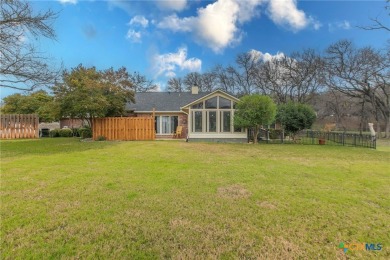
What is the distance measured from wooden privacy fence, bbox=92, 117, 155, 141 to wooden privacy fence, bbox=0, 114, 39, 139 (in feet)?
24.9

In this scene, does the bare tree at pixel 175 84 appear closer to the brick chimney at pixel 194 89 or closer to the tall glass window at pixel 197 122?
the brick chimney at pixel 194 89

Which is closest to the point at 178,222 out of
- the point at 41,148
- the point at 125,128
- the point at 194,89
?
the point at 41,148

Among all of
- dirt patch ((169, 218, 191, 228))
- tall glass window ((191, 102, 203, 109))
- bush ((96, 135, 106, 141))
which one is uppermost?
tall glass window ((191, 102, 203, 109))

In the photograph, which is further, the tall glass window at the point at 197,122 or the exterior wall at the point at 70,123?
the exterior wall at the point at 70,123

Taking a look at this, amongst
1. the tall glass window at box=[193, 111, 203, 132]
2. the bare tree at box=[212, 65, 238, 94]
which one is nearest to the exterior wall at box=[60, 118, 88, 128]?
the tall glass window at box=[193, 111, 203, 132]

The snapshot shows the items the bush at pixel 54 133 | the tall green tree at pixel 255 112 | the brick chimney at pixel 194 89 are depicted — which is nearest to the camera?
the tall green tree at pixel 255 112

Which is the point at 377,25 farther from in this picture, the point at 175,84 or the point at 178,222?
the point at 175,84

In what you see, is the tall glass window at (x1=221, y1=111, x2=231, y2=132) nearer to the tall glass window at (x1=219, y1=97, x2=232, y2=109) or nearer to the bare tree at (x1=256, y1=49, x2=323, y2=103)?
the tall glass window at (x1=219, y1=97, x2=232, y2=109)

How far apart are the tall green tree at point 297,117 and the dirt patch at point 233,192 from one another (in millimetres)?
13368

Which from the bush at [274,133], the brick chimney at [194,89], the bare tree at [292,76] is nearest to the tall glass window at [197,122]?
the bush at [274,133]

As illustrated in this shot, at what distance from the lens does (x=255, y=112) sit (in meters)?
14.6

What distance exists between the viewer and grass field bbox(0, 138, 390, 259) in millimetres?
2523

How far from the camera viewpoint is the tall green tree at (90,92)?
46.5 feet

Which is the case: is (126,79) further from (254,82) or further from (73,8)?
(254,82)
